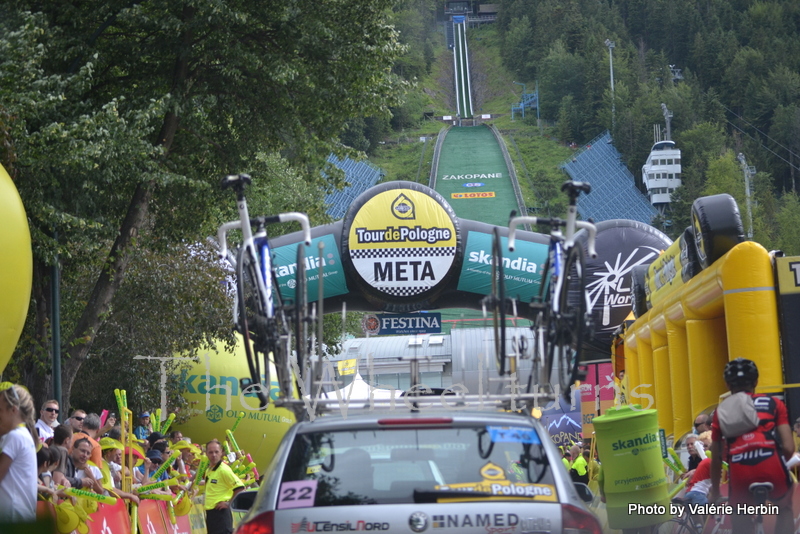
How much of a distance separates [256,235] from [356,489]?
8.01 ft

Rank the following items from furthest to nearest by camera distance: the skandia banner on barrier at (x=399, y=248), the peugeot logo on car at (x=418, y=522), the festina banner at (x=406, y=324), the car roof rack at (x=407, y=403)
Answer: the festina banner at (x=406, y=324)
the skandia banner on barrier at (x=399, y=248)
the car roof rack at (x=407, y=403)
the peugeot logo on car at (x=418, y=522)

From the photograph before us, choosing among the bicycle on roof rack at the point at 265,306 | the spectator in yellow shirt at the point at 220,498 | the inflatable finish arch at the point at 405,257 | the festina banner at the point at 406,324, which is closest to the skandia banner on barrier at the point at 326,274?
the inflatable finish arch at the point at 405,257

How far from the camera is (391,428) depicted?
4.87m

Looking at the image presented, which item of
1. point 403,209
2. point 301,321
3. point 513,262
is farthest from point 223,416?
point 301,321

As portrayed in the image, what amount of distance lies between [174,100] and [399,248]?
13.2 ft

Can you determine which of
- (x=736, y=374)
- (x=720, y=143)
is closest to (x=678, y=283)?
(x=736, y=374)

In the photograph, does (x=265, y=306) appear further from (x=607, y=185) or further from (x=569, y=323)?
(x=607, y=185)

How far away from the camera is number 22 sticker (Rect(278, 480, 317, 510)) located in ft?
15.0

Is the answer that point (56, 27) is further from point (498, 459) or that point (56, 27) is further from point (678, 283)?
point (498, 459)

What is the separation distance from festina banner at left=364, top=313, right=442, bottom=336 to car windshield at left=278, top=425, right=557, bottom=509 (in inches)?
450

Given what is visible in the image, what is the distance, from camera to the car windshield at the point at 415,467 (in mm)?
4574

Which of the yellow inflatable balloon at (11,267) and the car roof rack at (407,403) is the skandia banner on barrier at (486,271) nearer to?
the yellow inflatable balloon at (11,267)

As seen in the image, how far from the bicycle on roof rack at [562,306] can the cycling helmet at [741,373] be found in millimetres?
1062

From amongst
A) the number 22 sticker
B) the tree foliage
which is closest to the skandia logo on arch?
the number 22 sticker
